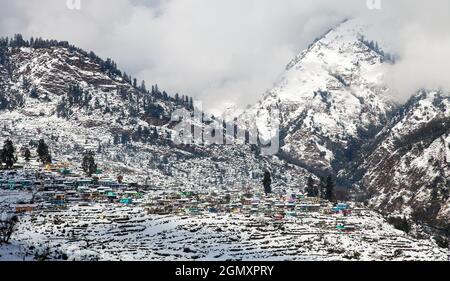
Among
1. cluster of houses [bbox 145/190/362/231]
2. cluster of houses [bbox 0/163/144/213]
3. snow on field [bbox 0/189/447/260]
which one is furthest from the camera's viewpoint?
cluster of houses [bbox 145/190/362/231]

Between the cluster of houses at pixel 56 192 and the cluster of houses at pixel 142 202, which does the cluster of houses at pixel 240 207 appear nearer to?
the cluster of houses at pixel 142 202

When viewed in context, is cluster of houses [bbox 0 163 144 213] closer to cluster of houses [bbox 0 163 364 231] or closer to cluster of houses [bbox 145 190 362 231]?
cluster of houses [bbox 0 163 364 231]

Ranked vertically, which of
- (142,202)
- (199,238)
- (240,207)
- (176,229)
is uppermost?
(142,202)

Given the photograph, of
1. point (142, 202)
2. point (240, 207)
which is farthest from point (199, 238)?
point (240, 207)

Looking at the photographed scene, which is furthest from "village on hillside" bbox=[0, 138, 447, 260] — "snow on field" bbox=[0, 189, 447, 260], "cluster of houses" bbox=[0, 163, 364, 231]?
"cluster of houses" bbox=[0, 163, 364, 231]

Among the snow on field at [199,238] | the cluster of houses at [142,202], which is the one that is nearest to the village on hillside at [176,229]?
the snow on field at [199,238]

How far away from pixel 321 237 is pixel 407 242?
2454 cm

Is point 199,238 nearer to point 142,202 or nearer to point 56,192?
point 142,202

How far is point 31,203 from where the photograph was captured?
504 ft

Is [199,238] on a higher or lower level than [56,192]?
lower
